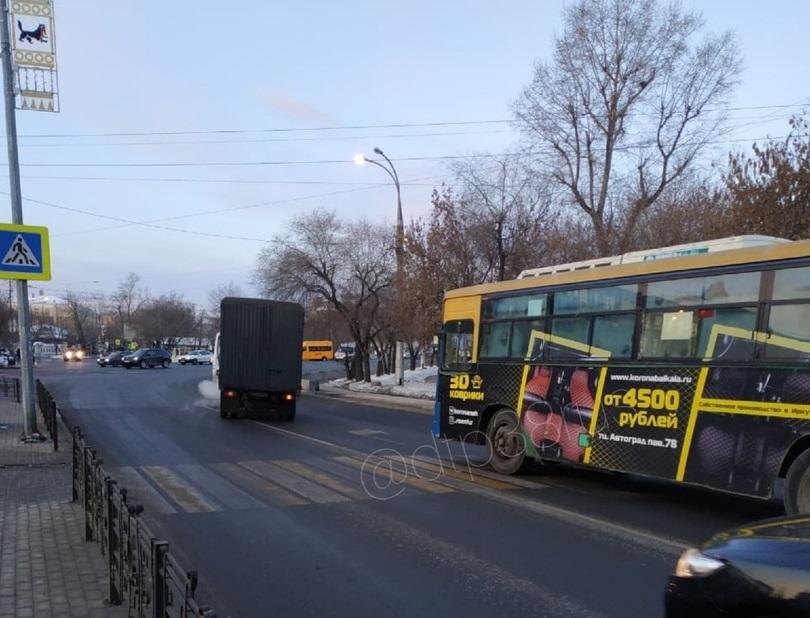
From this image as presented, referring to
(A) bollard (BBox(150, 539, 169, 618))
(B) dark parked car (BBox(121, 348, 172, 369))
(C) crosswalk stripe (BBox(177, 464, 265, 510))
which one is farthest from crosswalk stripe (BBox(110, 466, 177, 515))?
(B) dark parked car (BBox(121, 348, 172, 369))

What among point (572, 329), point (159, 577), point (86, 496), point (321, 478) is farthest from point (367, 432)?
point (159, 577)

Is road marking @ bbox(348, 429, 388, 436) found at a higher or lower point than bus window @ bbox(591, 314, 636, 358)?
lower

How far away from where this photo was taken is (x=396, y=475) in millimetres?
10531

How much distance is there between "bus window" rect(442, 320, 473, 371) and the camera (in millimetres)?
11977

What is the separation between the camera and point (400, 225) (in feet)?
101

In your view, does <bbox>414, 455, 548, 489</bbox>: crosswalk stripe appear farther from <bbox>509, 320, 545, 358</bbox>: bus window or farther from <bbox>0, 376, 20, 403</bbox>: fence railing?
<bbox>0, 376, 20, 403</bbox>: fence railing

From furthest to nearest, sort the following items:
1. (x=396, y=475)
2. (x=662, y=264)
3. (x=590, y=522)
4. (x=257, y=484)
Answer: (x=396, y=475) → (x=257, y=484) → (x=662, y=264) → (x=590, y=522)

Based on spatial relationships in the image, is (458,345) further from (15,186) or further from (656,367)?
(15,186)

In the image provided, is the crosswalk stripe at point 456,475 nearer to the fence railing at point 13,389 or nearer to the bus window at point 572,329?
the bus window at point 572,329

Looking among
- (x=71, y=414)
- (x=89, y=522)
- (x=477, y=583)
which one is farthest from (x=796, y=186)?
(x=71, y=414)

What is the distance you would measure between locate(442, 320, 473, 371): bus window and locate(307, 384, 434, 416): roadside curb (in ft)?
35.1

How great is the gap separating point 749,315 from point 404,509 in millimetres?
4455

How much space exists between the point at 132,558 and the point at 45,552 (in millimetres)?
2442

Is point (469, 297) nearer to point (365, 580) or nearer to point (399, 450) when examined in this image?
point (399, 450)
